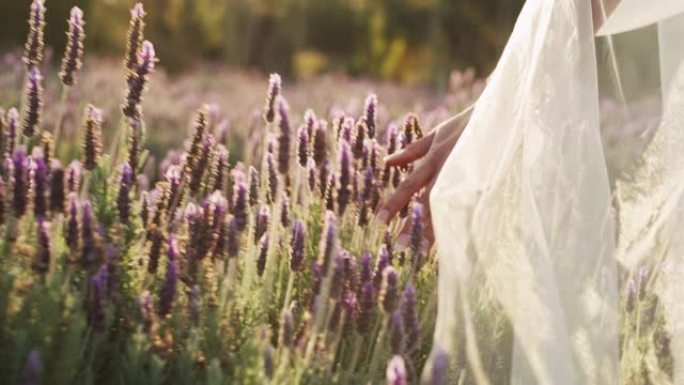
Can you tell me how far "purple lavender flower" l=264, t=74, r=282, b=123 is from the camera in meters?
2.43

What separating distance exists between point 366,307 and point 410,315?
0.09 meters

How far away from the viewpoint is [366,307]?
81.8 inches

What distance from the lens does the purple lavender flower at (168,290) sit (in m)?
1.98

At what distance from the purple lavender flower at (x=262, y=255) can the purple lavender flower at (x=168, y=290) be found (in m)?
0.28

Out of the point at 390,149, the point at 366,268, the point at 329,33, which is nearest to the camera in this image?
the point at 366,268

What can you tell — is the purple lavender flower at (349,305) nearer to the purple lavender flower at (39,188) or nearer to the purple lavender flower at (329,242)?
the purple lavender flower at (329,242)

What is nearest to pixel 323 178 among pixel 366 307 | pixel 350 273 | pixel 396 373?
pixel 350 273

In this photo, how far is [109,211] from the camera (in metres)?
2.50

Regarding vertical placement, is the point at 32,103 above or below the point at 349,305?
above

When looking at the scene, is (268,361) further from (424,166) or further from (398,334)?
(424,166)

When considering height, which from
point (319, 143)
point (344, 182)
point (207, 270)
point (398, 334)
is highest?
point (319, 143)

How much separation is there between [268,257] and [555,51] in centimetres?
83

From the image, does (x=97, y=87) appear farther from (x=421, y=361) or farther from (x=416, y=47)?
(x=416, y=47)

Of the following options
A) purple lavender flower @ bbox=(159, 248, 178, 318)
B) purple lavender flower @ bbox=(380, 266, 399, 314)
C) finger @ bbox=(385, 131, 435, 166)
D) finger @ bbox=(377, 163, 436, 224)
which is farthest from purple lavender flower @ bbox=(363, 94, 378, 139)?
purple lavender flower @ bbox=(159, 248, 178, 318)
